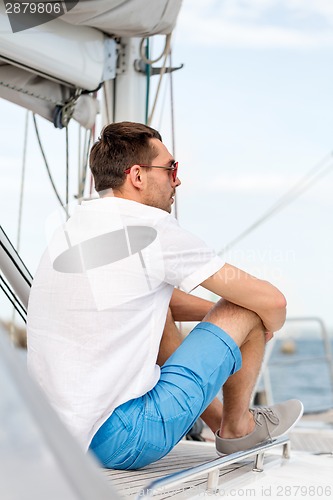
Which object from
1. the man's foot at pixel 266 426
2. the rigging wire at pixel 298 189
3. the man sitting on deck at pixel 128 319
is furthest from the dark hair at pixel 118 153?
the rigging wire at pixel 298 189

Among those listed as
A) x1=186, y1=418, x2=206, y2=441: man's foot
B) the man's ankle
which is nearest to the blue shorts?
A: the man's ankle

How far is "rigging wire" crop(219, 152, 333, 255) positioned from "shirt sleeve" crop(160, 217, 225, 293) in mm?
2145

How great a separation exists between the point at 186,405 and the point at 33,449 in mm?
1313

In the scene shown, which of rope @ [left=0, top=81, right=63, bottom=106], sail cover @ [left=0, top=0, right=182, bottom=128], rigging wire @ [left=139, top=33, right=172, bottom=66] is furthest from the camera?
rigging wire @ [left=139, top=33, right=172, bottom=66]

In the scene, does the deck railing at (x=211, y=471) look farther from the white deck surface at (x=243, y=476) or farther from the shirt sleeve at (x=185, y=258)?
the shirt sleeve at (x=185, y=258)

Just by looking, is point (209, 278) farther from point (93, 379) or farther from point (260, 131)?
point (260, 131)

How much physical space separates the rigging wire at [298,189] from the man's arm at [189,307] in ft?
5.20

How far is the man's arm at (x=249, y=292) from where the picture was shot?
6.15 ft

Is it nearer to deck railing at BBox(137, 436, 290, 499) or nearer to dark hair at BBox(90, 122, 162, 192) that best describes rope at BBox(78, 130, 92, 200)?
dark hair at BBox(90, 122, 162, 192)

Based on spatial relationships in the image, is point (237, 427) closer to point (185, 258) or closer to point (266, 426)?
point (266, 426)

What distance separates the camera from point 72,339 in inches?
69.4

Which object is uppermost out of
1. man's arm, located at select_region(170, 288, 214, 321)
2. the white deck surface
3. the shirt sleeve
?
the shirt sleeve

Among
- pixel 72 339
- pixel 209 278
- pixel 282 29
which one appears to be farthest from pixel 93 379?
pixel 282 29

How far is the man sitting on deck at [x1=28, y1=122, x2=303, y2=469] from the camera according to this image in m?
1.76
